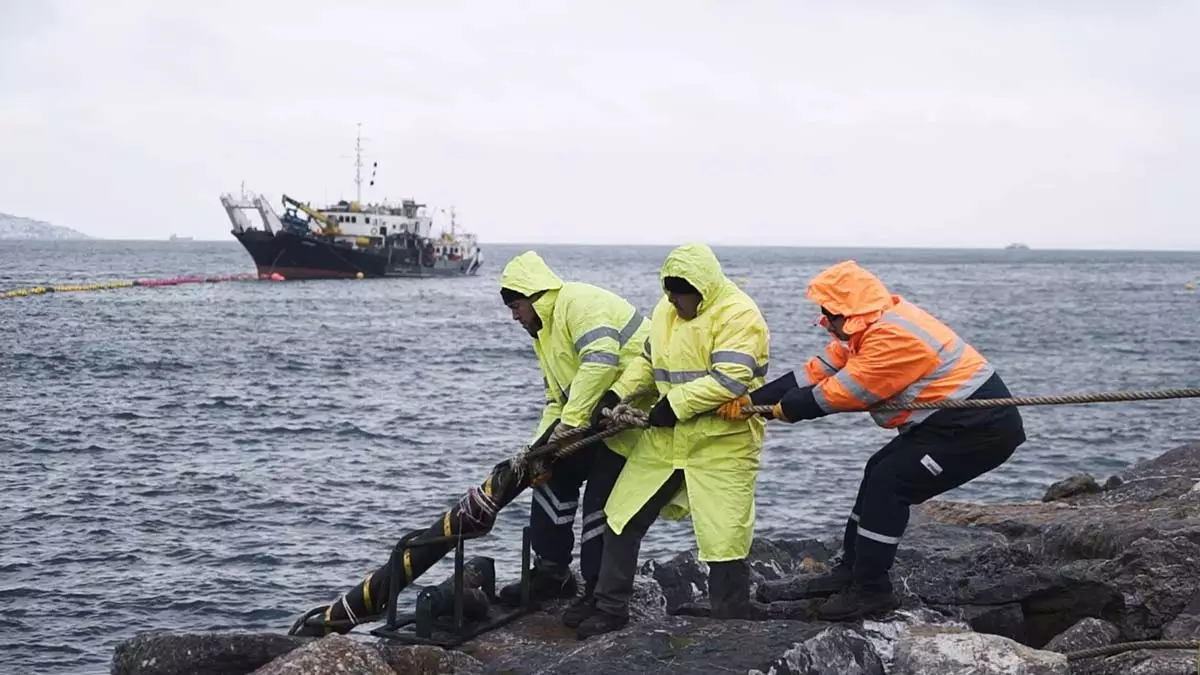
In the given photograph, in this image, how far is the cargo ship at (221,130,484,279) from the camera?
71.9m

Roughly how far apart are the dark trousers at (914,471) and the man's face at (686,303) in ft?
3.69

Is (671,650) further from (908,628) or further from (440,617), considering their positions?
(440,617)

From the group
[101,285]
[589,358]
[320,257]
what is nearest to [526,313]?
[589,358]

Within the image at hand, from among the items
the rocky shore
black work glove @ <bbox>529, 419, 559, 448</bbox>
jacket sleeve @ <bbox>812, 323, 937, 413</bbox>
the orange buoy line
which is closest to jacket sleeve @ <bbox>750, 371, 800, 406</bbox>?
jacket sleeve @ <bbox>812, 323, 937, 413</bbox>

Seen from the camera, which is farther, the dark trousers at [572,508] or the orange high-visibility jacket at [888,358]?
the dark trousers at [572,508]

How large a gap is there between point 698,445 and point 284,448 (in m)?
13.5

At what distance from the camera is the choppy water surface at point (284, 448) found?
37.4ft

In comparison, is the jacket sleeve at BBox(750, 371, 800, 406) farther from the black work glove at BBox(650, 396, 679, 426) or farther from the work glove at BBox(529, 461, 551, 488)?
the work glove at BBox(529, 461, 551, 488)

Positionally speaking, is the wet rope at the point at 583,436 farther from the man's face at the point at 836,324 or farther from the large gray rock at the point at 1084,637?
the large gray rock at the point at 1084,637

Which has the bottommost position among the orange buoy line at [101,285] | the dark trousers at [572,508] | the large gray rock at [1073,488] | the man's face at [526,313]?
the orange buoy line at [101,285]

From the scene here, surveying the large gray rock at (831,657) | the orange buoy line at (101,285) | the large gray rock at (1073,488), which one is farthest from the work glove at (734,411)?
the orange buoy line at (101,285)

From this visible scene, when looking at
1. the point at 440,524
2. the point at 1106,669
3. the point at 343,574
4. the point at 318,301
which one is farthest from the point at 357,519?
the point at 318,301

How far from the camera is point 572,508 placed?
23.5 ft

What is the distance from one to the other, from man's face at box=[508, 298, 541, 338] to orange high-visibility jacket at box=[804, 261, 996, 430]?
150 centimetres
